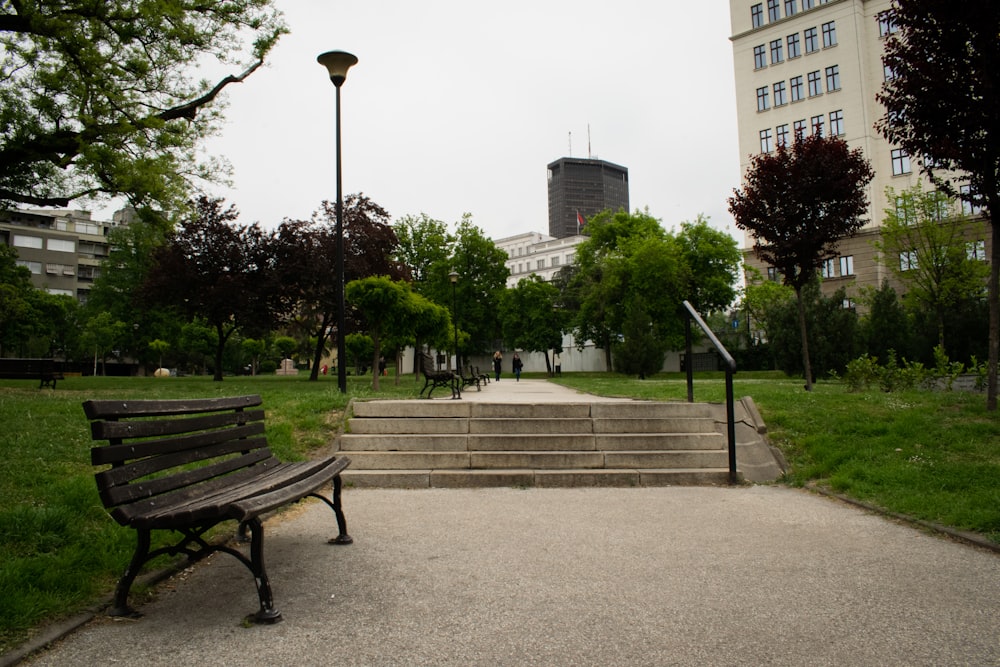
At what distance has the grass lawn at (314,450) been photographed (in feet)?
10.8

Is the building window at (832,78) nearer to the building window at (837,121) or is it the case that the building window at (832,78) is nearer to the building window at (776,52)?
the building window at (837,121)

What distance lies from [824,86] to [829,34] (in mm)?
3683

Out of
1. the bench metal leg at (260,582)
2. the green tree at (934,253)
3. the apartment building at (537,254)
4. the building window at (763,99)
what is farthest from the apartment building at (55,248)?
the bench metal leg at (260,582)

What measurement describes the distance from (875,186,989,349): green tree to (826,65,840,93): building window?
1661cm

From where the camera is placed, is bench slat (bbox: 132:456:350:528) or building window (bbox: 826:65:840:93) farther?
building window (bbox: 826:65:840:93)

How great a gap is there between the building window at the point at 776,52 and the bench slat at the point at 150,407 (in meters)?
53.6

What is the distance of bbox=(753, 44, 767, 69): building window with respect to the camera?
49.0 metres

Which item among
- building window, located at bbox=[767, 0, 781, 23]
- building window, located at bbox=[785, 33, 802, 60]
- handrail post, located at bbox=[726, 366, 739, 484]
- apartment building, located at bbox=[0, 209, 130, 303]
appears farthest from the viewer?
apartment building, located at bbox=[0, 209, 130, 303]

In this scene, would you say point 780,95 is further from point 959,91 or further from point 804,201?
point 959,91

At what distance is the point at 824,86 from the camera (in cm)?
4556

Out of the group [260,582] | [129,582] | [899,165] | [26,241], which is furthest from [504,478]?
[26,241]

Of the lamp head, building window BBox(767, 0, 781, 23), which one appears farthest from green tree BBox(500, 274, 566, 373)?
the lamp head

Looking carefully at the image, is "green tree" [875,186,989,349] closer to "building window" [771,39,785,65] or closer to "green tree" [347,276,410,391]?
"green tree" [347,276,410,391]

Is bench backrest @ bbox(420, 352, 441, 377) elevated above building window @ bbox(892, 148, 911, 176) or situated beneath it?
situated beneath
